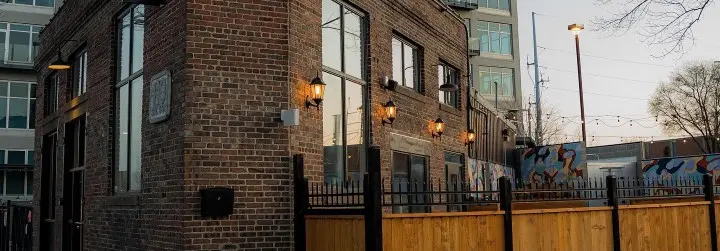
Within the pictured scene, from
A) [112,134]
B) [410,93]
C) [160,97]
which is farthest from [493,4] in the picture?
[160,97]

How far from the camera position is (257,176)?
893 centimetres

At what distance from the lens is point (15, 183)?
38.5 m

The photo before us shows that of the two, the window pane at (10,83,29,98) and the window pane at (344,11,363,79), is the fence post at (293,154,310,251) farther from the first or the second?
the window pane at (10,83,29,98)

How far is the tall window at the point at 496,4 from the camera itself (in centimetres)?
4908

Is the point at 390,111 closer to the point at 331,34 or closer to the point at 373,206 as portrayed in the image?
the point at 331,34

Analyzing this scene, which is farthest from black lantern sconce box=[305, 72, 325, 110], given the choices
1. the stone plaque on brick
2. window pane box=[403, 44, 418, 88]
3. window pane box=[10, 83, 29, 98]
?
window pane box=[10, 83, 29, 98]

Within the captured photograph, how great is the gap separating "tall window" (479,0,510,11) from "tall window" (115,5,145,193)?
40.3m

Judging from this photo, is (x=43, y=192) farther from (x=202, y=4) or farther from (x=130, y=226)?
(x=202, y=4)

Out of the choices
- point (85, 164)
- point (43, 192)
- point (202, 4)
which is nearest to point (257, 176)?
point (202, 4)

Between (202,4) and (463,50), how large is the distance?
1010cm

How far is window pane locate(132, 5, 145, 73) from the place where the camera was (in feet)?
34.7

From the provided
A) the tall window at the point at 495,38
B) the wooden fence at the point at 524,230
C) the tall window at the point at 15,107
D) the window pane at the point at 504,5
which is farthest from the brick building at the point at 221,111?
the window pane at the point at 504,5

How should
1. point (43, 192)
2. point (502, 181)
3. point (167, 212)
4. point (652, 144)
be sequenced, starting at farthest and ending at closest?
point (652, 144) → point (43, 192) → point (167, 212) → point (502, 181)

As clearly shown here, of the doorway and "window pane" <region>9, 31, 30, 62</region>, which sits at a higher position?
"window pane" <region>9, 31, 30, 62</region>
